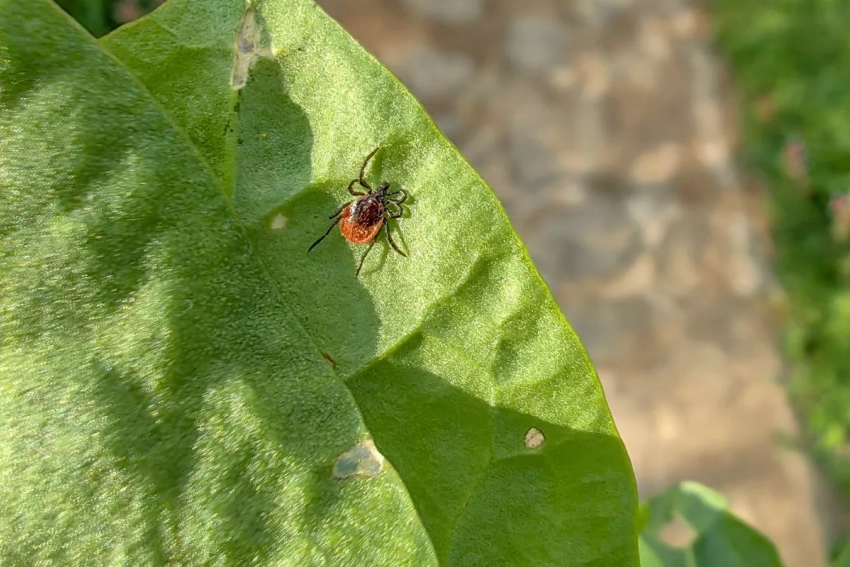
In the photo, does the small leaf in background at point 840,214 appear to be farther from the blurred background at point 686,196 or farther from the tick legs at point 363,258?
the tick legs at point 363,258

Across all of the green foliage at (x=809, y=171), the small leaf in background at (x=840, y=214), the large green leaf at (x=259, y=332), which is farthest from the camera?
the green foliage at (x=809, y=171)

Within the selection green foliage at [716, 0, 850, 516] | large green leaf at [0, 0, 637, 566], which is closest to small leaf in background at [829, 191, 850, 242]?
green foliage at [716, 0, 850, 516]

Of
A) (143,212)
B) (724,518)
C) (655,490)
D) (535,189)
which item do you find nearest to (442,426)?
(143,212)

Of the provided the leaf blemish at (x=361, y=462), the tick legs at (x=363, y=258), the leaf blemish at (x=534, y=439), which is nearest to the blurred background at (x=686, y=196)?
the leaf blemish at (x=534, y=439)

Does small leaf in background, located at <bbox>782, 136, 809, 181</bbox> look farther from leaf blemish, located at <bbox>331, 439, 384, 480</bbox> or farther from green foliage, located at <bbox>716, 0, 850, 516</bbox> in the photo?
leaf blemish, located at <bbox>331, 439, 384, 480</bbox>

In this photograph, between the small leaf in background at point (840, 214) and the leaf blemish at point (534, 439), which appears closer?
the leaf blemish at point (534, 439)

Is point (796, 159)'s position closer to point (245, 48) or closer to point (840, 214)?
point (840, 214)

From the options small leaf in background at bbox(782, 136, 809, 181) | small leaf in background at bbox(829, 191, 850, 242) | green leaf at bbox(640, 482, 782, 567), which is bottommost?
green leaf at bbox(640, 482, 782, 567)
